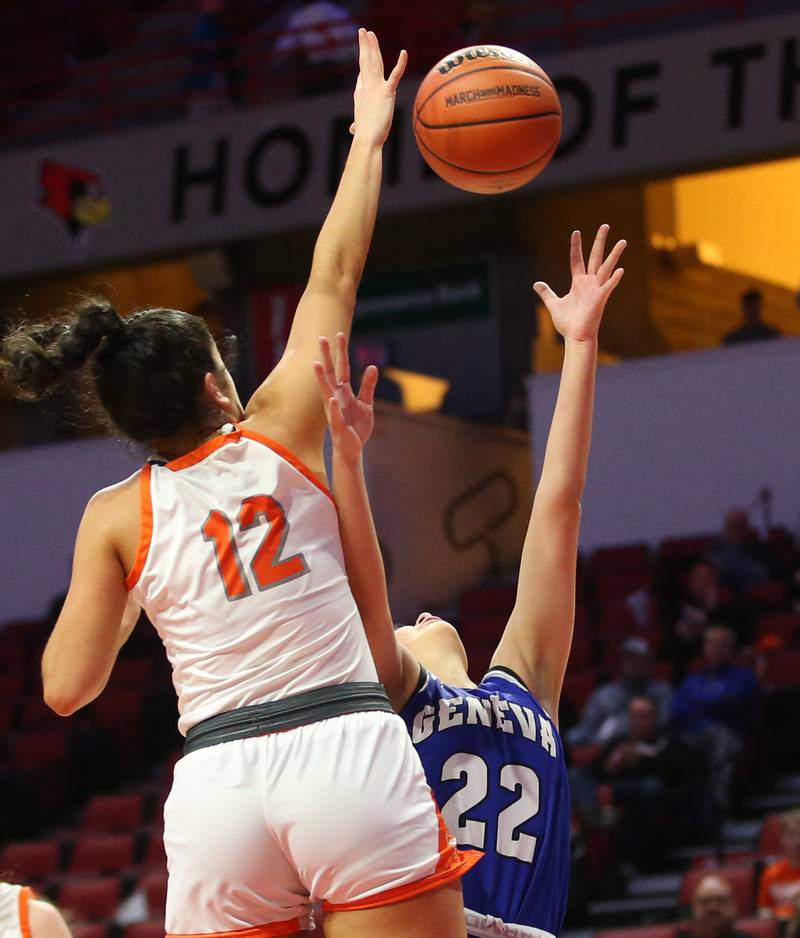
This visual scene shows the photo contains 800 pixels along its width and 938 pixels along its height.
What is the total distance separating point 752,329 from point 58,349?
361 inches

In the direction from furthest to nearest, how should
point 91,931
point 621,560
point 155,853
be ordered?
point 621,560 < point 155,853 < point 91,931

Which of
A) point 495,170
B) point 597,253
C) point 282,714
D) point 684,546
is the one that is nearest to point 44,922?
point 282,714

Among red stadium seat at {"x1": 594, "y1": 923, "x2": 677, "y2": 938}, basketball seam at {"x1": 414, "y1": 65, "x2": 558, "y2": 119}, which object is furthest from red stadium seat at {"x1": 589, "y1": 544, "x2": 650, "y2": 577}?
basketball seam at {"x1": 414, "y1": 65, "x2": 558, "y2": 119}

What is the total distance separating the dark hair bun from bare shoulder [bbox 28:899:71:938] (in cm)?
106

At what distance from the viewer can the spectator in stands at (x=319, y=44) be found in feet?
39.5

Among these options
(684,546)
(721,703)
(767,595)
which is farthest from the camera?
(684,546)

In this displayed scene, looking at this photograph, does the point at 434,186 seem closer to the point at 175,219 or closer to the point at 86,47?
the point at 175,219

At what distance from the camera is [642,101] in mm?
10734

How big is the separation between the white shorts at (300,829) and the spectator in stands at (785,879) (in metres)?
4.47

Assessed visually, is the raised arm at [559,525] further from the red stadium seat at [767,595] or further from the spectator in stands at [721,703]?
the red stadium seat at [767,595]

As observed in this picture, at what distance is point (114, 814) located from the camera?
29.6 feet

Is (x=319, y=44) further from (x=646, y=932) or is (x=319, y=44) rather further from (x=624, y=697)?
(x=646, y=932)

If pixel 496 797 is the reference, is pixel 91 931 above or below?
below

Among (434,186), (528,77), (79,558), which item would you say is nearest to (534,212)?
(434,186)
